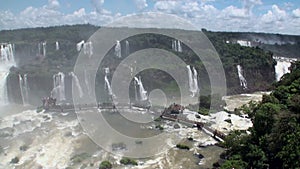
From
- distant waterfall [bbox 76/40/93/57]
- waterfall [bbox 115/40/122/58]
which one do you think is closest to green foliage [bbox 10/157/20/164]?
distant waterfall [bbox 76/40/93/57]

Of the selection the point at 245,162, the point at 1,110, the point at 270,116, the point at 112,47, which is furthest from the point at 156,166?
the point at 112,47

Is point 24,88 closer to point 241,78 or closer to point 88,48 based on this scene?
point 88,48

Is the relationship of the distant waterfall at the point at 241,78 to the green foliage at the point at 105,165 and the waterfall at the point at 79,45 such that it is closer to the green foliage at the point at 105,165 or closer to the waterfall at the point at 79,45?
the waterfall at the point at 79,45

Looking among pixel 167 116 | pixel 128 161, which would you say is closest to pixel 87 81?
pixel 167 116

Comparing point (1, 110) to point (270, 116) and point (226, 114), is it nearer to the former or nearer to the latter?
point (226, 114)

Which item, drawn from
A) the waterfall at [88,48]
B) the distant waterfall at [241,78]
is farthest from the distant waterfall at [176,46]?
the waterfall at [88,48]

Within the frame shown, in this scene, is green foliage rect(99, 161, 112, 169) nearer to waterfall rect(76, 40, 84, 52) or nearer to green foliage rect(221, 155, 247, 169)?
green foliage rect(221, 155, 247, 169)
